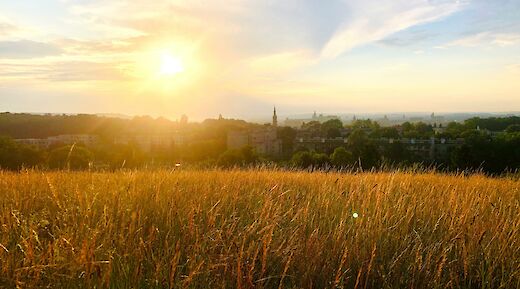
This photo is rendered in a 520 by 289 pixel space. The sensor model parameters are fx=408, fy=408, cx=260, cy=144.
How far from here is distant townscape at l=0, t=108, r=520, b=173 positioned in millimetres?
21453

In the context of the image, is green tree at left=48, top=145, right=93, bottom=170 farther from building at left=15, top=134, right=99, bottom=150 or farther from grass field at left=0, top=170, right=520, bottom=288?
grass field at left=0, top=170, right=520, bottom=288

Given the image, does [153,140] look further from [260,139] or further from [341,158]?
[341,158]

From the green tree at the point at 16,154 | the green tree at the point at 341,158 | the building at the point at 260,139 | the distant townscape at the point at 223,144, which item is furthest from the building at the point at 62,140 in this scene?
the green tree at the point at 341,158

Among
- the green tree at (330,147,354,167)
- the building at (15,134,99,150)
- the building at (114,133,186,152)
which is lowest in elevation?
the green tree at (330,147,354,167)

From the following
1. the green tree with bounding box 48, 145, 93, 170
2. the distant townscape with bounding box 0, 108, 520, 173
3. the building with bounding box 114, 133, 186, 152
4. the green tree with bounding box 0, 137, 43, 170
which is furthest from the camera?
the building with bounding box 114, 133, 186, 152

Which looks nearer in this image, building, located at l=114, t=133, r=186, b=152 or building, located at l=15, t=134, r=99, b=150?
building, located at l=15, t=134, r=99, b=150

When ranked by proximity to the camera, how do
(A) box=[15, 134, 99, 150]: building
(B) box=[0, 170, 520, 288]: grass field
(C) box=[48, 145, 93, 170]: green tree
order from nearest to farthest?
(B) box=[0, 170, 520, 288]: grass field < (C) box=[48, 145, 93, 170]: green tree < (A) box=[15, 134, 99, 150]: building

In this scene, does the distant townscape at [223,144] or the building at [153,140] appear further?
the building at [153,140]

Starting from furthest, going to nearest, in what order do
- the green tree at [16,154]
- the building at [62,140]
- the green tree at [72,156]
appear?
1. the building at [62,140]
2. the green tree at [16,154]
3. the green tree at [72,156]

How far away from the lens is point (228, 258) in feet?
10.4

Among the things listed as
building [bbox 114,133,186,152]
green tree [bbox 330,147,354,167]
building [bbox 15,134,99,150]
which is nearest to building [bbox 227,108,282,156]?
building [bbox 114,133,186,152]

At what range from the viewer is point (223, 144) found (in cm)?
4509

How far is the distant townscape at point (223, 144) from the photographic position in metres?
21.5

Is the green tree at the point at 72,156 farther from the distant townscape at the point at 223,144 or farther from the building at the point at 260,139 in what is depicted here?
the building at the point at 260,139
